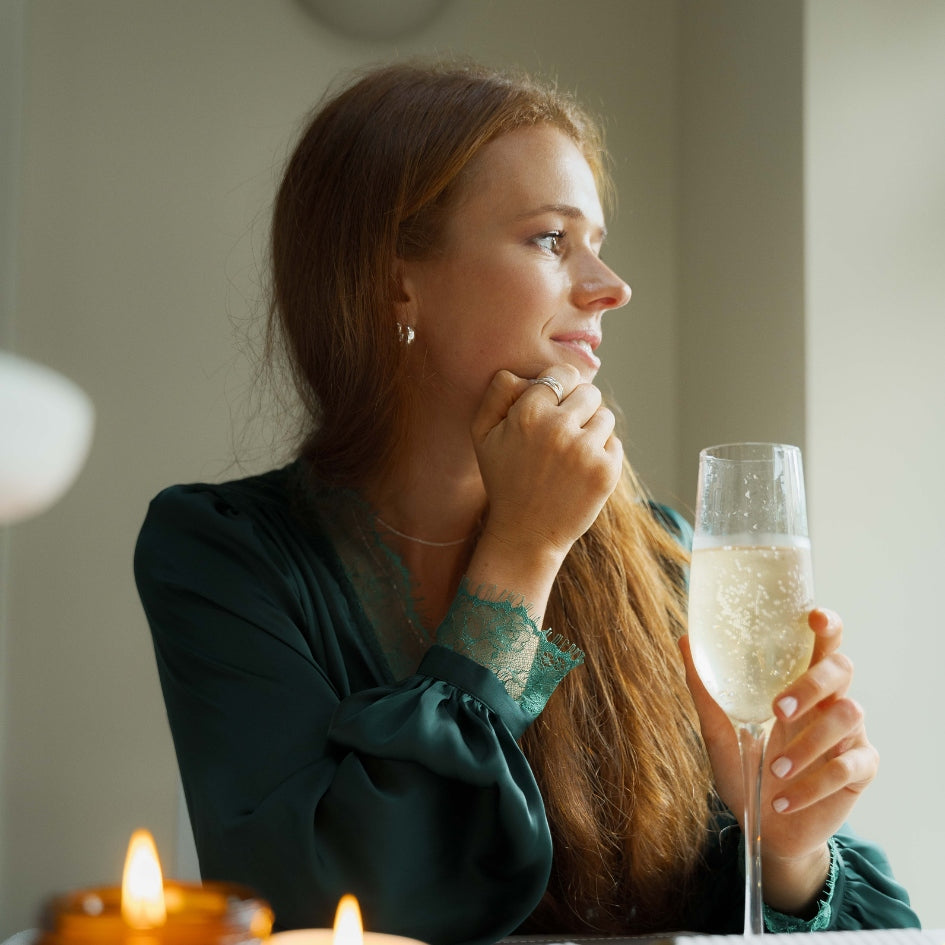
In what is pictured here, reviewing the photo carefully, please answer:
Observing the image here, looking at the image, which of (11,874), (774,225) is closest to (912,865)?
(774,225)

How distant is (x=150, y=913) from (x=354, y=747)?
27.3 inches

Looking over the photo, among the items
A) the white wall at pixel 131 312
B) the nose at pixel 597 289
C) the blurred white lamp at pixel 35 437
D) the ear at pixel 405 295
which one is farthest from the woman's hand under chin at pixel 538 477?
the white wall at pixel 131 312

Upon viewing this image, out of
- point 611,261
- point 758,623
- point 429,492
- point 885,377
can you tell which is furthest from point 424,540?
point 611,261

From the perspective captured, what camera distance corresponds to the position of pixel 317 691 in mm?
1098

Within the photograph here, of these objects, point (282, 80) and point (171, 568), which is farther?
point (282, 80)

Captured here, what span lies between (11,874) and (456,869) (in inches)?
66.0

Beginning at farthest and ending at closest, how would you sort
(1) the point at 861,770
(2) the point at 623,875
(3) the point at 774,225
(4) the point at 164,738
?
(4) the point at 164,738 → (3) the point at 774,225 → (2) the point at 623,875 → (1) the point at 861,770

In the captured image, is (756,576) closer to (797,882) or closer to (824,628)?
(824,628)

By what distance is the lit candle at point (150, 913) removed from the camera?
0.96 ft

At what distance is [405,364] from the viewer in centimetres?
145

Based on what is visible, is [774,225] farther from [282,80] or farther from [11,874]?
[11,874]

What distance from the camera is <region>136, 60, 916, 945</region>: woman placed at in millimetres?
966

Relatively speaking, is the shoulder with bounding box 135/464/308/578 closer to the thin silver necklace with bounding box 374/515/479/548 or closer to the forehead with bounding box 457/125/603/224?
the thin silver necklace with bounding box 374/515/479/548

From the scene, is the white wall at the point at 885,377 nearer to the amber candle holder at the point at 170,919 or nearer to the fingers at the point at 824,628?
the fingers at the point at 824,628
